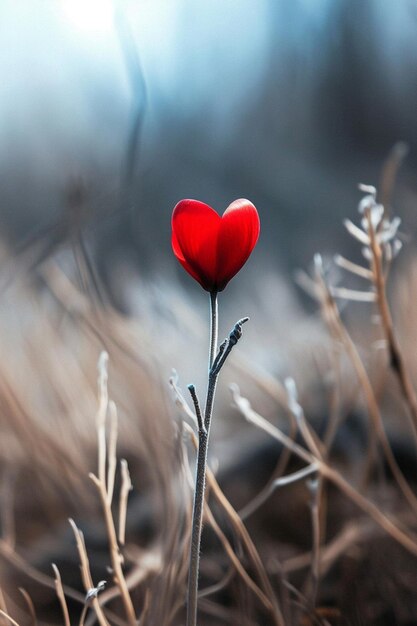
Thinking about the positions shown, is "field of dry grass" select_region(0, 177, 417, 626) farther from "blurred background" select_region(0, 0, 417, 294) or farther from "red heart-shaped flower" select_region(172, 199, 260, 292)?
"blurred background" select_region(0, 0, 417, 294)

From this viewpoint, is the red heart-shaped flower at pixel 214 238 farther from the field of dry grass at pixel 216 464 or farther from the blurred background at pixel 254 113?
the blurred background at pixel 254 113

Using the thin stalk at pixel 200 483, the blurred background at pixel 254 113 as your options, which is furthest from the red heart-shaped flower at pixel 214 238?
the blurred background at pixel 254 113

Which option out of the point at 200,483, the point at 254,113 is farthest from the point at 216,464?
the point at 254,113

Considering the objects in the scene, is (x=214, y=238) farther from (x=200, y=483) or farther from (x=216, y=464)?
(x=216, y=464)

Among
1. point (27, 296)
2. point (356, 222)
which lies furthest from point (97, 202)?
point (356, 222)

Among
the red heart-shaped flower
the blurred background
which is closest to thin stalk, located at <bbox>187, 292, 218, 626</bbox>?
the red heart-shaped flower
